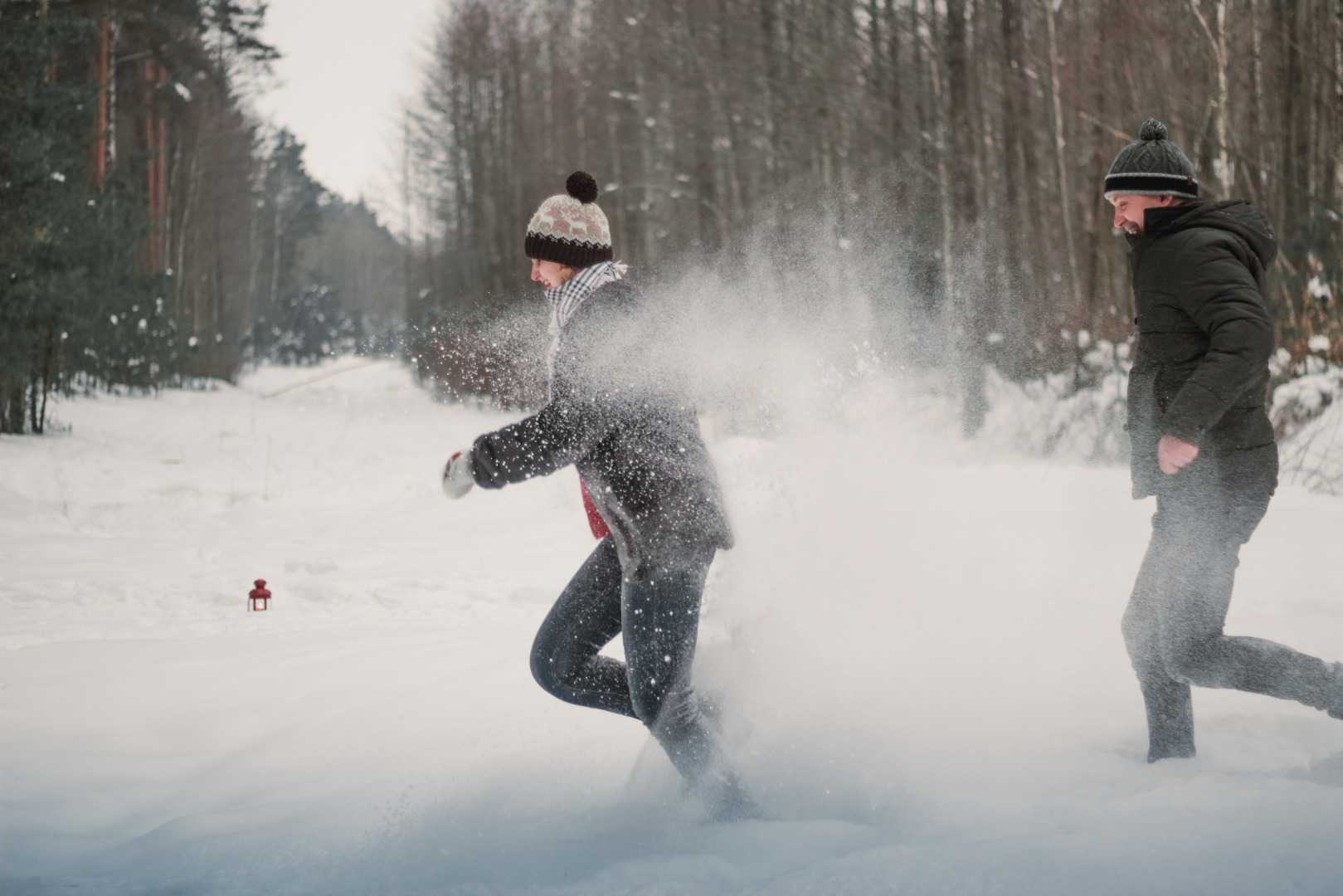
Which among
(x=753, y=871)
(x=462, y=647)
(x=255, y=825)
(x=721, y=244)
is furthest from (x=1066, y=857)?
(x=721, y=244)

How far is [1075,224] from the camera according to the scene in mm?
13586

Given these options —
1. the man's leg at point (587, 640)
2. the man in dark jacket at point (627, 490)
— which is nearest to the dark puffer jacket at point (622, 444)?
the man in dark jacket at point (627, 490)

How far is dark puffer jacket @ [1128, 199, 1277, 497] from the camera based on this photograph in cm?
239

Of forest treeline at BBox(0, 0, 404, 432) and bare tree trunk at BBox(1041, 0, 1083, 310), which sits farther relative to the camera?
bare tree trunk at BBox(1041, 0, 1083, 310)

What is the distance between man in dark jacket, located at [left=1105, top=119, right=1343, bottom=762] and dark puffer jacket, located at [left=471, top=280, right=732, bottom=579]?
46.7 inches

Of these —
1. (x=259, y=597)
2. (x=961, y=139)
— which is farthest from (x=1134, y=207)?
(x=961, y=139)

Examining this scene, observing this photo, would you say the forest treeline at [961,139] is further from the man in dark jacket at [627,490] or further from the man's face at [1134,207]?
the man in dark jacket at [627,490]

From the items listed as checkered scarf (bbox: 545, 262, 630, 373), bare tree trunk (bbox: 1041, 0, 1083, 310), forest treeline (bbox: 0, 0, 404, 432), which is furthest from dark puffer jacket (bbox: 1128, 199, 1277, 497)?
forest treeline (bbox: 0, 0, 404, 432)

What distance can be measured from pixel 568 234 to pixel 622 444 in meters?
0.59

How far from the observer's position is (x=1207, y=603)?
2.49 metres

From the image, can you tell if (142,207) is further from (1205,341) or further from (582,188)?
(1205,341)

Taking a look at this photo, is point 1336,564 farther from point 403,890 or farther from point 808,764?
point 403,890

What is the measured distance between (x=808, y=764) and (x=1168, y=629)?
40.2 inches

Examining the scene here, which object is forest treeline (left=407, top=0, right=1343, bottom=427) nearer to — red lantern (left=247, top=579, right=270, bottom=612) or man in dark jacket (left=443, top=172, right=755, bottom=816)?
man in dark jacket (left=443, top=172, right=755, bottom=816)
